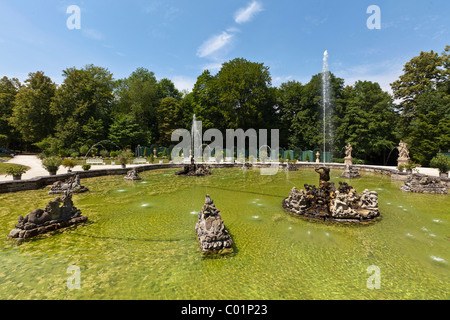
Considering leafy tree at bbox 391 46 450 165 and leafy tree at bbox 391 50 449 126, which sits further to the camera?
leafy tree at bbox 391 50 449 126

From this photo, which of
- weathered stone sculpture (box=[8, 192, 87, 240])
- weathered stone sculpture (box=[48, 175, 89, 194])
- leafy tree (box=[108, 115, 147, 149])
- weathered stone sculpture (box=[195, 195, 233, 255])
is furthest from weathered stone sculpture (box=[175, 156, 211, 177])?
leafy tree (box=[108, 115, 147, 149])

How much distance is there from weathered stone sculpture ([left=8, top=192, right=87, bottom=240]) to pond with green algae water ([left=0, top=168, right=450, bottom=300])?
13.2 inches

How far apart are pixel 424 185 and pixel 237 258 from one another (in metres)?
15.5

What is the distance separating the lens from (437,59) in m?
32.8

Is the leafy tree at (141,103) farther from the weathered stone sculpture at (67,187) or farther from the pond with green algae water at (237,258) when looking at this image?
the pond with green algae water at (237,258)

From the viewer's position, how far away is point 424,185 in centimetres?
1365

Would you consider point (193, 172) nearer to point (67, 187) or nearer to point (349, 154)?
point (67, 187)

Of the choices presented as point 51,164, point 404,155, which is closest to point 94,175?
point 51,164

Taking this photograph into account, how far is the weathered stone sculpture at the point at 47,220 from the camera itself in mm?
6547

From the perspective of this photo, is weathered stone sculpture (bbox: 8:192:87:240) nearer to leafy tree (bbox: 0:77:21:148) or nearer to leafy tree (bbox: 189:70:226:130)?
leafy tree (bbox: 189:70:226:130)

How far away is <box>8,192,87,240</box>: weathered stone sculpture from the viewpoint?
6.55 m
